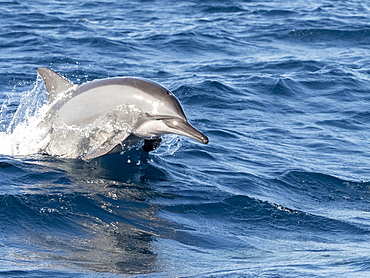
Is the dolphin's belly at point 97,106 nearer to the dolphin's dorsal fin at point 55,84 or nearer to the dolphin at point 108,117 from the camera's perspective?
the dolphin at point 108,117

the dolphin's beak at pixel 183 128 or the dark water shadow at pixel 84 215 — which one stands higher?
the dolphin's beak at pixel 183 128

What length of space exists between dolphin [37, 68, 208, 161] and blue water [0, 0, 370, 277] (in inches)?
12.4

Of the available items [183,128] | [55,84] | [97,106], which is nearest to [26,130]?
[55,84]

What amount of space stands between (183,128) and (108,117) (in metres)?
1.01

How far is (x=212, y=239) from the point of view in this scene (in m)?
6.74

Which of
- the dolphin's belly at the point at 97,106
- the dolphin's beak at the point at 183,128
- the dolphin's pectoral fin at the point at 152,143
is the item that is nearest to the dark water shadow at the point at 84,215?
the dolphin's pectoral fin at the point at 152,143

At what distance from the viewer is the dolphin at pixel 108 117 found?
7.93 metres

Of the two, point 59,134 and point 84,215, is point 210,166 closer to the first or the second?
point 59,134

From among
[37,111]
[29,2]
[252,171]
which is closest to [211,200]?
[252,171]

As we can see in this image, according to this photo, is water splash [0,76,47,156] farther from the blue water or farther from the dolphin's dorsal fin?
the dolphin's dorsal fin

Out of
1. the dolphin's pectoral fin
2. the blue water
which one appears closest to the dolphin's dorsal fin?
the blue water

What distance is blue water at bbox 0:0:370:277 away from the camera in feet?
20.1

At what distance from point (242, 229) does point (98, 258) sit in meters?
1.90

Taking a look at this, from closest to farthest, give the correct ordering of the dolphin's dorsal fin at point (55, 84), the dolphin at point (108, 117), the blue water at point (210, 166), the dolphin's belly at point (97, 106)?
the blue water at point (210, 166) < the dolphin at point (108, 117) < the dolphin's belly at point (97, 106) < the dolphin's dorsal fin at point (55, 84)
